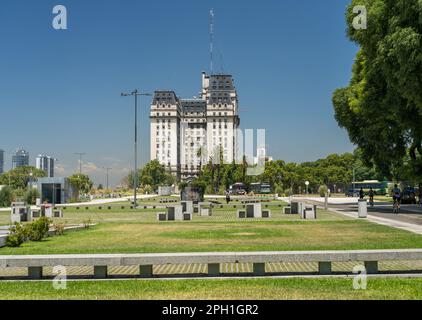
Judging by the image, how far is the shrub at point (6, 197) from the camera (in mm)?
61000

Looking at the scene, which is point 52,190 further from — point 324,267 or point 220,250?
point 324,267

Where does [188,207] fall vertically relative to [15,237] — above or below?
above

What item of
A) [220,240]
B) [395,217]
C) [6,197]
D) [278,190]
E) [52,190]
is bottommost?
[395,217]

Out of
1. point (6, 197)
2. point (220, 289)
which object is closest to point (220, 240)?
point (220, 289)

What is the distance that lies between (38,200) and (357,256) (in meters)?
51.5

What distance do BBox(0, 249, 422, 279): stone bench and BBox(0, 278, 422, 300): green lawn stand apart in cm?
61

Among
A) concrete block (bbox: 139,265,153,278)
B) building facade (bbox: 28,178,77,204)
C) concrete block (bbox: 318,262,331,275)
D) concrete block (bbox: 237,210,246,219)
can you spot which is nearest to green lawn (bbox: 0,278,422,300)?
concrete block (bbox: 139,265,153,278)

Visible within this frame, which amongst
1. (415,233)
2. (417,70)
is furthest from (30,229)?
(417,70)

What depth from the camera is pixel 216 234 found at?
796 inches

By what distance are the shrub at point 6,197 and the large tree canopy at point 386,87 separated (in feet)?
124

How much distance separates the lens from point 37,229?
18.6m

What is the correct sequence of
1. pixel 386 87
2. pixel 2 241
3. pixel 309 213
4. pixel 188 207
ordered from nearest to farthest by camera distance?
pixel 2 241, pixel 309 213, pixel 386 87, pixel 188 207

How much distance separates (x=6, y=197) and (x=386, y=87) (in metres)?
44.7

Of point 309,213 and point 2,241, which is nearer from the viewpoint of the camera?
point 2,241
